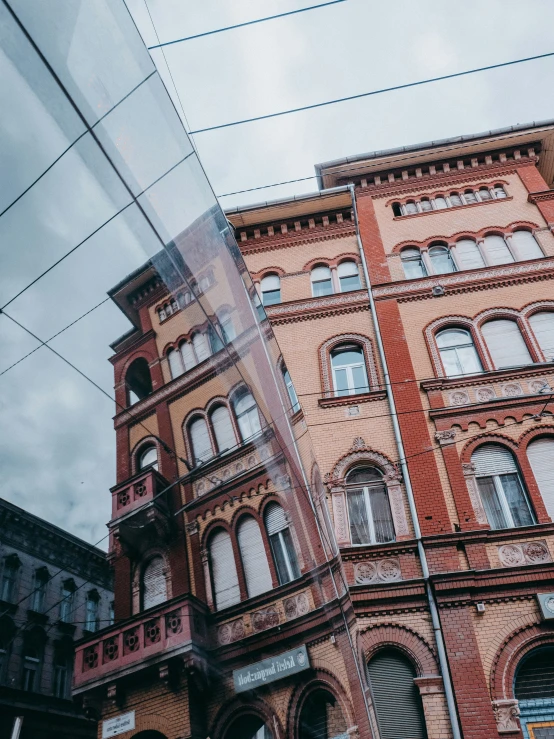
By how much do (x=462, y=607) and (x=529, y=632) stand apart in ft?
3.60

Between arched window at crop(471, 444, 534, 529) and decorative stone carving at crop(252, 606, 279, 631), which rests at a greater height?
arched window at crop(471, 444, 534, 529)

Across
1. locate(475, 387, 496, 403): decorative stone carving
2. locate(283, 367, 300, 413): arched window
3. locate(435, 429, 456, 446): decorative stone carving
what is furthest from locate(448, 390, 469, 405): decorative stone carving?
locate(283, 367, 300, 413): arched window

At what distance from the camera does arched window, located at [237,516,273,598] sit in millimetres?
1390

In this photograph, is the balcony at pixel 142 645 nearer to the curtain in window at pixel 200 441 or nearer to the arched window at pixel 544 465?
the curtain in window at pixel 200 441

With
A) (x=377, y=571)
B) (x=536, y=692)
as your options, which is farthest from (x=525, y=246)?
(x=536, y=692)

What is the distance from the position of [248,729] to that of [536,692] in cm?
1051

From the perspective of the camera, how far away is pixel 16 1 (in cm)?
85

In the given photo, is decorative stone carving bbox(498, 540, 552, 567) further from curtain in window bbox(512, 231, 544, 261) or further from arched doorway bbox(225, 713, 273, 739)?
Answer: arched doorway bbox(225, 713, 273, 739)

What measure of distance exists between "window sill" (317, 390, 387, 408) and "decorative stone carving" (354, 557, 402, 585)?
12.0 ft

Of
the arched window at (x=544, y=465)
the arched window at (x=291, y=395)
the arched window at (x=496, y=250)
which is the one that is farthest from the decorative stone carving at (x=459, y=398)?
the arched window at (x=291, y=395)

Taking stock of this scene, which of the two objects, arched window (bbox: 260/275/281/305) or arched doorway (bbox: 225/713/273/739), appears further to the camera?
arched window (bbox: 260/275/281/305)

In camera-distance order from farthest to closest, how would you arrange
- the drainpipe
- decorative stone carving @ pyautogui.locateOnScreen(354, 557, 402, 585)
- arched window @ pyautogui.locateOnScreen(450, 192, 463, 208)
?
arched window @ pyautogui.locateOnScreen(450, 192, 463, 208)
decorative stone carving @ pyautogui.locateOnScreen(354, 557, 402, 585)
the drainpipe

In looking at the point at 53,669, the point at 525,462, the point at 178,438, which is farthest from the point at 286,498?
the point at 525,462

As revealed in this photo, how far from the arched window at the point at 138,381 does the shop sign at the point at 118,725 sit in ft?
1.87
